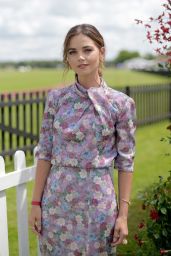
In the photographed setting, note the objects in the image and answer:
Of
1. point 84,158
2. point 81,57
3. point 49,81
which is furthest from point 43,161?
point 49,81

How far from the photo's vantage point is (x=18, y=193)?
3.58 meters

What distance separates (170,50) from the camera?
3.65 m

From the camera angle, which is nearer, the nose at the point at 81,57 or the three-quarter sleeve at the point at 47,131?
the nose at the point at 81,57

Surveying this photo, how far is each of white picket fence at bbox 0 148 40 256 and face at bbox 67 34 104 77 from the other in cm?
106

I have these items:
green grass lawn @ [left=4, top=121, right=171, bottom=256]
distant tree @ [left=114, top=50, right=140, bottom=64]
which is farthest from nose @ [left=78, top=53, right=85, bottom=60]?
distant tree @ [left=114, top=50, right=140, bottom=64]

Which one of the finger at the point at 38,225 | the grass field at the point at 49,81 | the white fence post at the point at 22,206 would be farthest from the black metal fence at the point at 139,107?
the finger at the point at 38,225

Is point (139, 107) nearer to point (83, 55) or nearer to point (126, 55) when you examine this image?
point (83, 55)

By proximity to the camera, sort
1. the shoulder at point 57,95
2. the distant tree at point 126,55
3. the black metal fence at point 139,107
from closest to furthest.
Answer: the shoulder at point 57,95
the black metal fence at point 139,107
the distant tree at point 126,55

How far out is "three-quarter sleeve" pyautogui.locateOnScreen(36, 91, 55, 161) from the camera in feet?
8.76

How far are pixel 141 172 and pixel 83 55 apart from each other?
6.47 m

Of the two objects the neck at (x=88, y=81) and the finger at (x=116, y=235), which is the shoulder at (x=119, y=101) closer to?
the neck at (x=88, y=81)

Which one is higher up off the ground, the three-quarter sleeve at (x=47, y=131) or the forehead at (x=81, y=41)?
the forehead at (x=81, y=41)

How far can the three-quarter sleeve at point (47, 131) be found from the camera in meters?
2.67

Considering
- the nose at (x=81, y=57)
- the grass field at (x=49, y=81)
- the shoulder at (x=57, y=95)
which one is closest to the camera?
the nose at (x=81, y=57)
